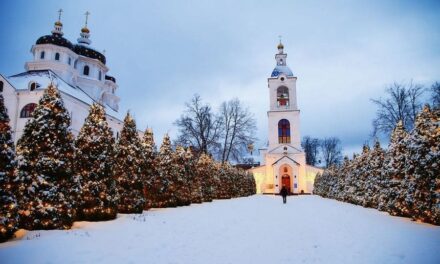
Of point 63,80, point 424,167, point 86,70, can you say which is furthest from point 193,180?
point 86,70

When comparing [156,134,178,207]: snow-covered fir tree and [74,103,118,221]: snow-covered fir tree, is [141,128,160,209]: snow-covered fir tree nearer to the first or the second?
[156,134,178,207]: snow-covered fir tree

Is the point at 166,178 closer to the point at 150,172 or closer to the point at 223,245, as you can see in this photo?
the point at 150,172

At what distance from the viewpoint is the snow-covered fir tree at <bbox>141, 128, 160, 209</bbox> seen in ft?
52.4

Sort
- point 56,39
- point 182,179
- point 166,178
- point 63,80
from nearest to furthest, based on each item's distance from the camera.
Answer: point 166,178 < point 182,179 < point 63,80 < point 56,39

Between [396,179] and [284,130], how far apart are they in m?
39.9

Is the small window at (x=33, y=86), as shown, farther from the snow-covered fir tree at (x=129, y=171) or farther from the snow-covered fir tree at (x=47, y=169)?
the snow-covered fir tree at (x=47, y=169)

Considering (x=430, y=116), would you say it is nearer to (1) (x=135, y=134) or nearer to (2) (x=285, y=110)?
(1) (x=135, y=134)

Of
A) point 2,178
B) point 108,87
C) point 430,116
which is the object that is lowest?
point 2,178

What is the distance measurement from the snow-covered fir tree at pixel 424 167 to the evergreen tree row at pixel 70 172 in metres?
11.3

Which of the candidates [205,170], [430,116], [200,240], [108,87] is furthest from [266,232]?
[108,87]

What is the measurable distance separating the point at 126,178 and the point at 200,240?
723 centimetres

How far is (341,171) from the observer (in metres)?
28.6

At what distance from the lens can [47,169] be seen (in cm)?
878

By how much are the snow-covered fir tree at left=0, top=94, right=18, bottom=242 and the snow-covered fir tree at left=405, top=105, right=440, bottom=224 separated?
1228cm
